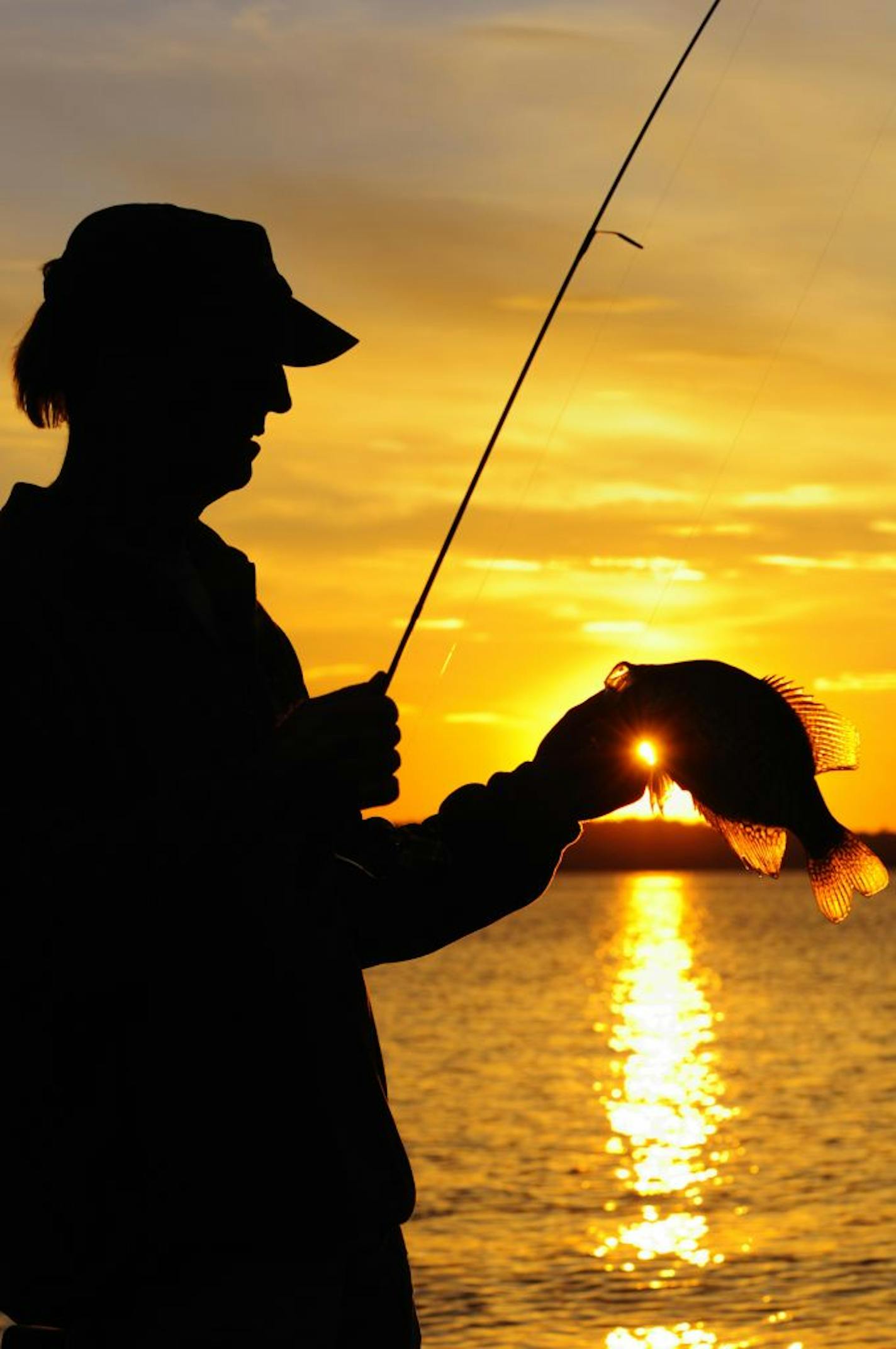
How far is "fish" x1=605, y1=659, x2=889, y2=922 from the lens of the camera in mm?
3426

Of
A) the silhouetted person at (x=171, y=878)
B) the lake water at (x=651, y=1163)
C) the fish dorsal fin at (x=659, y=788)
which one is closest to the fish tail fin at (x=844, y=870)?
the fish dorsal fin at (x=659, y=788)

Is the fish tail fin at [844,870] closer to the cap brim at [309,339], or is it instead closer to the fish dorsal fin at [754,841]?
the fish dorsal fin at [754,841]

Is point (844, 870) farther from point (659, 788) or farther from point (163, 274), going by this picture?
point (163, 274)

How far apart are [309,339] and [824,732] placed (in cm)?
124

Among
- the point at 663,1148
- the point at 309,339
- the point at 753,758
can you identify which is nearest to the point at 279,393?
the point at 309,339

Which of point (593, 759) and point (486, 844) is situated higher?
point (593, 759)

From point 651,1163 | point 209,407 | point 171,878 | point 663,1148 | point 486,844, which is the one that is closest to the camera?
point 171,878

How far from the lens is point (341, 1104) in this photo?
2.74 m

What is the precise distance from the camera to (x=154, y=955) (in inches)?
104

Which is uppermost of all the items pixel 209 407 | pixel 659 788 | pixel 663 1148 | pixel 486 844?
pixel 663 1148

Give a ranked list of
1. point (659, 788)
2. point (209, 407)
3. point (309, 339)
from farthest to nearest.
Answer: point (659, 788) < point (309, 339) < point (209, 407)

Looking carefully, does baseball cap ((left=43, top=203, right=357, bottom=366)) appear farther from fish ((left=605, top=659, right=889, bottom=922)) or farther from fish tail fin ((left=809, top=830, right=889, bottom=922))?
fish tail fin ((left=809, top=830, right=889, bottom=922))

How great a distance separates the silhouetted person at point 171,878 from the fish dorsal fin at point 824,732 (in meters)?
1.00

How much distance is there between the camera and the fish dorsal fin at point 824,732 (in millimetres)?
3645
